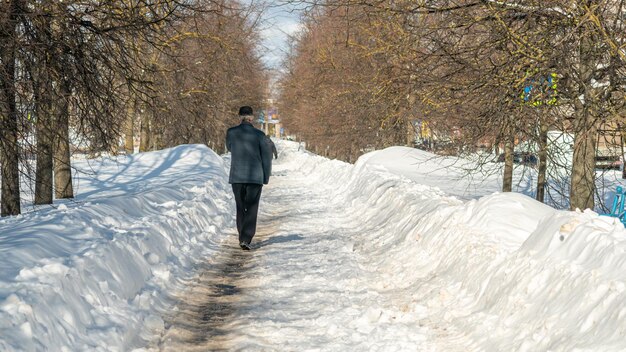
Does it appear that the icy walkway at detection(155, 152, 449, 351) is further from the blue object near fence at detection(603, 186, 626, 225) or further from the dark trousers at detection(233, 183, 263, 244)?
the blue object near fence at detection(603, 186, 626, 225)

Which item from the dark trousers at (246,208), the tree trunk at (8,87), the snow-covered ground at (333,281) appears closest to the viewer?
the snow-covered ground at (333,281)

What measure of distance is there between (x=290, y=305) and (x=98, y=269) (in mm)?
1874

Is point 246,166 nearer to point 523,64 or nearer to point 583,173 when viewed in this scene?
point 523,64

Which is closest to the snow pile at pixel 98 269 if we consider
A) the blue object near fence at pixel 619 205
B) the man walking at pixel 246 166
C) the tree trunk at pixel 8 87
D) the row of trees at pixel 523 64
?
the man walking at pixel 246 166

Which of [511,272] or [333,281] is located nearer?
[511,272]

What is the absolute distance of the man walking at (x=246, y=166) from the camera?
9.52m

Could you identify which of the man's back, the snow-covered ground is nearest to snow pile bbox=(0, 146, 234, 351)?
the snow-covered ground

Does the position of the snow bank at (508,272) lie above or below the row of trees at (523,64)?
below

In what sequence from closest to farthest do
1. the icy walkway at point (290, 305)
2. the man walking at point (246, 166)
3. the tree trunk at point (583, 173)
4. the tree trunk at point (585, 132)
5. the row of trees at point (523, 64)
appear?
1. the icy walkway at point (290, 305)
2. the row of trees at point (523, 64)
3. the tree trunk at point (585, 132)
4. the tree trunk at point (583, 173)
5. the man walking at point (246, 166)

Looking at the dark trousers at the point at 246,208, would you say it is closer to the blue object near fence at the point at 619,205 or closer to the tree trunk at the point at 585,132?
the tree trunk at the point at 585,132

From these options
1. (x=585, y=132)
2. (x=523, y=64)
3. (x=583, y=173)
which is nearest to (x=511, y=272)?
(x=585, y=132)

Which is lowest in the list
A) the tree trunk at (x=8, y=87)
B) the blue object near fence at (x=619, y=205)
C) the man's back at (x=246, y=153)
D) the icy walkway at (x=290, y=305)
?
the icy walkway at (x=290, y=305)

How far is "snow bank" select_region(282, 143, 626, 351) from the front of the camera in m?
3.92

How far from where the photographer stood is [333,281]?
7.05 m
